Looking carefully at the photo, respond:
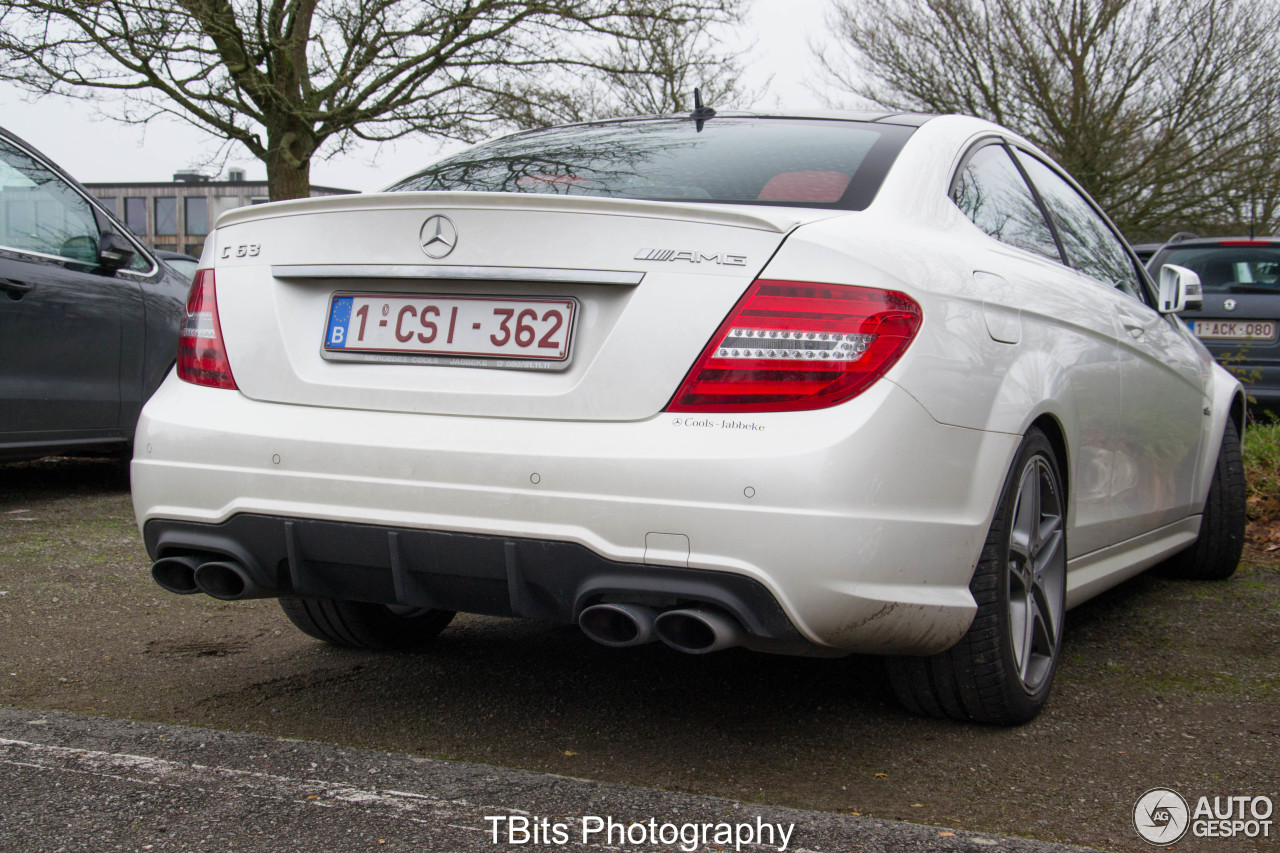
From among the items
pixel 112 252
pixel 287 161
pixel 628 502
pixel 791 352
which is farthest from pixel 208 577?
pixel 287 161

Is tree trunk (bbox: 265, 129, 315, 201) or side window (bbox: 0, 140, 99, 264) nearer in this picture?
side window (bbox: 0, 140, 99, 264)

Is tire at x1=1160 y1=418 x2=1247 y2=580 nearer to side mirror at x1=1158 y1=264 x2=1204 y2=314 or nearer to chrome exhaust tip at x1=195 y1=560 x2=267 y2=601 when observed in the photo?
side mirror at x1=1158 y1=264 x2=1204 y2=314

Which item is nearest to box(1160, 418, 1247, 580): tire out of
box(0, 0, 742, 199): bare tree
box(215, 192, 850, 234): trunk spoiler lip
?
box(215, 192, 850, 234): trunk spoiler lip

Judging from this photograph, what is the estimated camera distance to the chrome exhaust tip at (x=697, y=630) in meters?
2.38

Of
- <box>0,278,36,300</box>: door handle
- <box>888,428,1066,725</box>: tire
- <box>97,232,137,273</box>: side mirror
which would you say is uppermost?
<box>97,232,137,273</box>: side mirror

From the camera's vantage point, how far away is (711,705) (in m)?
3.15

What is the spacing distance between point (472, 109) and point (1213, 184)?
12818 millimetres

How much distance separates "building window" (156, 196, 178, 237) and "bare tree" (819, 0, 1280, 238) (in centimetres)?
5691

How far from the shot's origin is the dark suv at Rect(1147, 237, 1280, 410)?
9.35 metres

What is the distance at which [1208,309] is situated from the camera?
9609 millimetres

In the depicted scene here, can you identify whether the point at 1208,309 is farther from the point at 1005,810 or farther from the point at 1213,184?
the point at 1213,184

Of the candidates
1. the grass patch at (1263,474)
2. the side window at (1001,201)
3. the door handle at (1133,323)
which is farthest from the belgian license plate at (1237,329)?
the side window at (1001,201)

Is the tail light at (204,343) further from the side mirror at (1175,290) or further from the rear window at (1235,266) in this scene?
the rear window at (1235,266)

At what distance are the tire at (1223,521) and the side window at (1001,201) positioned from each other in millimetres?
1740
